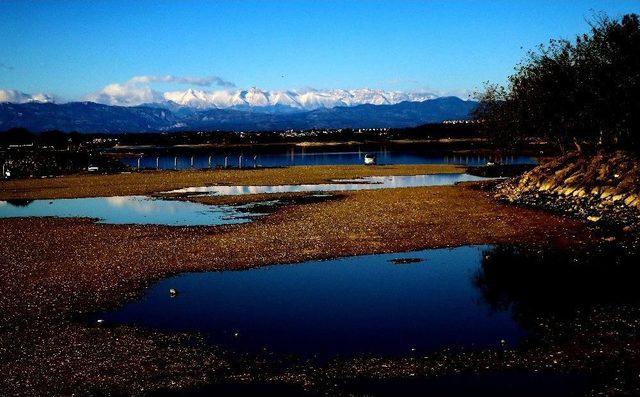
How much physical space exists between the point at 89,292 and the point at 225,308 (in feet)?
22.1

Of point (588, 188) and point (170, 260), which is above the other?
point (588, 188)

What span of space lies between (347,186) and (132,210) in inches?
1127

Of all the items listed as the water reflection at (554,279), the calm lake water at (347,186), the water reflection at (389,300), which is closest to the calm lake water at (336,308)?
the water reflection at (389,300)

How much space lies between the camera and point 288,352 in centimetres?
1864

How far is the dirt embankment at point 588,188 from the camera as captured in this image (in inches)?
1612

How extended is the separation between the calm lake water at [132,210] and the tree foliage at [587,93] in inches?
1609

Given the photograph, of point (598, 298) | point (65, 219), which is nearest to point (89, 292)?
point (598, 298)

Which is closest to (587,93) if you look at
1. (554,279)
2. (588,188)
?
(588,188)

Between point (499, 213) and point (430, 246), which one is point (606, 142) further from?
point (430, 246)

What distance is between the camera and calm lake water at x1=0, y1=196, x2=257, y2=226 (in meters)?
47.8

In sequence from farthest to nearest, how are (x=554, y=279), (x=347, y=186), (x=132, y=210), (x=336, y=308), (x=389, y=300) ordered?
(x=347, y=186)
(x=132, y=210)
(x=554, y=279)
(x=389, y=300)
(x=336, y=308)

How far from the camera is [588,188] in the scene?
48812 mm

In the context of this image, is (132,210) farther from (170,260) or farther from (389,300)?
(389,300)

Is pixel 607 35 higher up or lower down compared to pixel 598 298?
higher up
